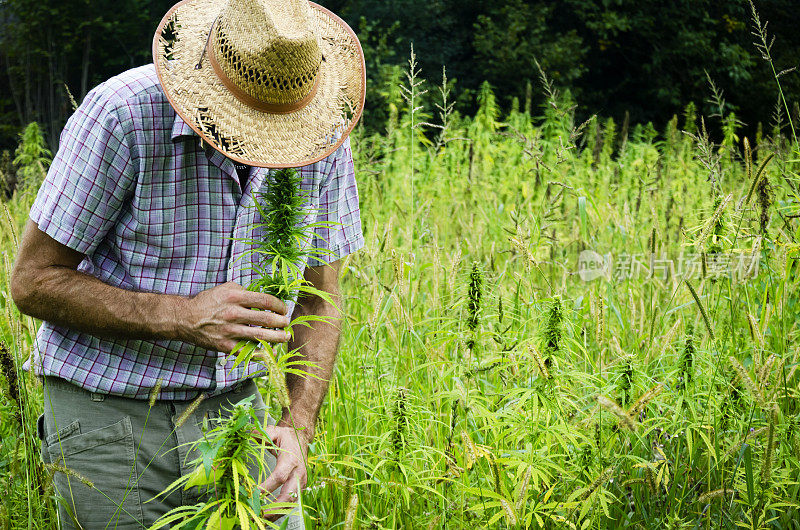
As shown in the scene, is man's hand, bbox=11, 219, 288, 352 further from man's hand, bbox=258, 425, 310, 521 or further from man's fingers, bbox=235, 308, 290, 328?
man's hand, bbox=258, 425, 310, 521

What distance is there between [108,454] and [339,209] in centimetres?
94

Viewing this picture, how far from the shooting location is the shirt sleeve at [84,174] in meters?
1.64

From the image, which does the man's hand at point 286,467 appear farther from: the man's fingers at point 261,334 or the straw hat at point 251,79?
the straw hat at point 251,79

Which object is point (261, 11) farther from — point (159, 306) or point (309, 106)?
point (159, 306)

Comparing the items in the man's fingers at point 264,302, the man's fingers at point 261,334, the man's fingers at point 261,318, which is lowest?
the man's fingers at point 261,334

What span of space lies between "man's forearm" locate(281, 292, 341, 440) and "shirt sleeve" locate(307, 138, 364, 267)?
0.46ft

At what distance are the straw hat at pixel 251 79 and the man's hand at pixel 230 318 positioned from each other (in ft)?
0.99

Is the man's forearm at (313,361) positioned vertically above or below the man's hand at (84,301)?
below

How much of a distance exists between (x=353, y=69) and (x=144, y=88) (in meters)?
0.54

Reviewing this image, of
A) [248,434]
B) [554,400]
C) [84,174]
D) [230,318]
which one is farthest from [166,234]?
[554,400]

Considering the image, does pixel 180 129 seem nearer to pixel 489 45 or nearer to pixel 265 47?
pixel 265 47

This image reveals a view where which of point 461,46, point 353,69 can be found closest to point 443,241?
point 353,69

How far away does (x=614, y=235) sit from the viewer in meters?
4.10

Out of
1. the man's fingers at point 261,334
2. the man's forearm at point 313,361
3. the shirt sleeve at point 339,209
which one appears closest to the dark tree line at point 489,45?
the shirt sleeve at point 339,209
